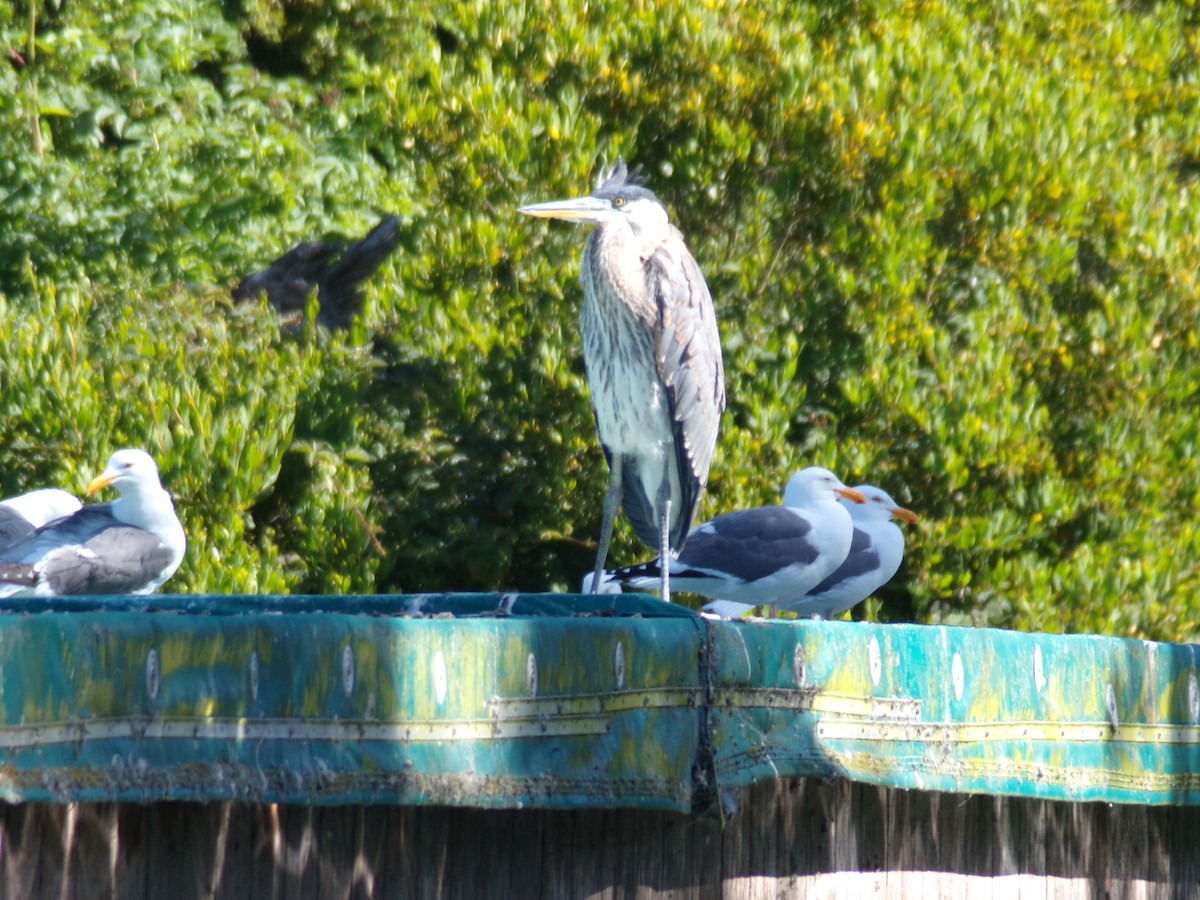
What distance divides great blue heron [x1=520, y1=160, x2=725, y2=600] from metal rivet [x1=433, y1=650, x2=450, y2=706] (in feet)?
9.90

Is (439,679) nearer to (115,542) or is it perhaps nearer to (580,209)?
(580,209)

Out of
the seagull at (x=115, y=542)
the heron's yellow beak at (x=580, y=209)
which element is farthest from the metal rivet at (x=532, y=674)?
the seagull at (x=115, y=542)

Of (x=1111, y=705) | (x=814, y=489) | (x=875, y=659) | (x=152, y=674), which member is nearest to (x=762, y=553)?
(x=814, y=489)

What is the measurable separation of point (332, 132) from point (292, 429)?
10.7 feet

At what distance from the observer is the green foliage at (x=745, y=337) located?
23.9ft

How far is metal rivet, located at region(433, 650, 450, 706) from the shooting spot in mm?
2451

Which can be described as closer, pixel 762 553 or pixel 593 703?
pixel 593 703

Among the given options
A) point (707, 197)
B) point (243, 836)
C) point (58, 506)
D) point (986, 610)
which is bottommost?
point (986, 610)

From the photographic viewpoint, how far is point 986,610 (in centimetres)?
759

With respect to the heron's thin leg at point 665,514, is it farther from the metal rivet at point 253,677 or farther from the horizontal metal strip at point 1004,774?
the metal rivet at point 253,677

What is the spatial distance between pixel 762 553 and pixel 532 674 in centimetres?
421

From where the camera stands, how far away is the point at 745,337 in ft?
25.1

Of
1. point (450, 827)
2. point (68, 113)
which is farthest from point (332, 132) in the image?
point (450, 827)

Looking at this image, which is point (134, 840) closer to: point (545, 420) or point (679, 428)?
point (679, 428)
